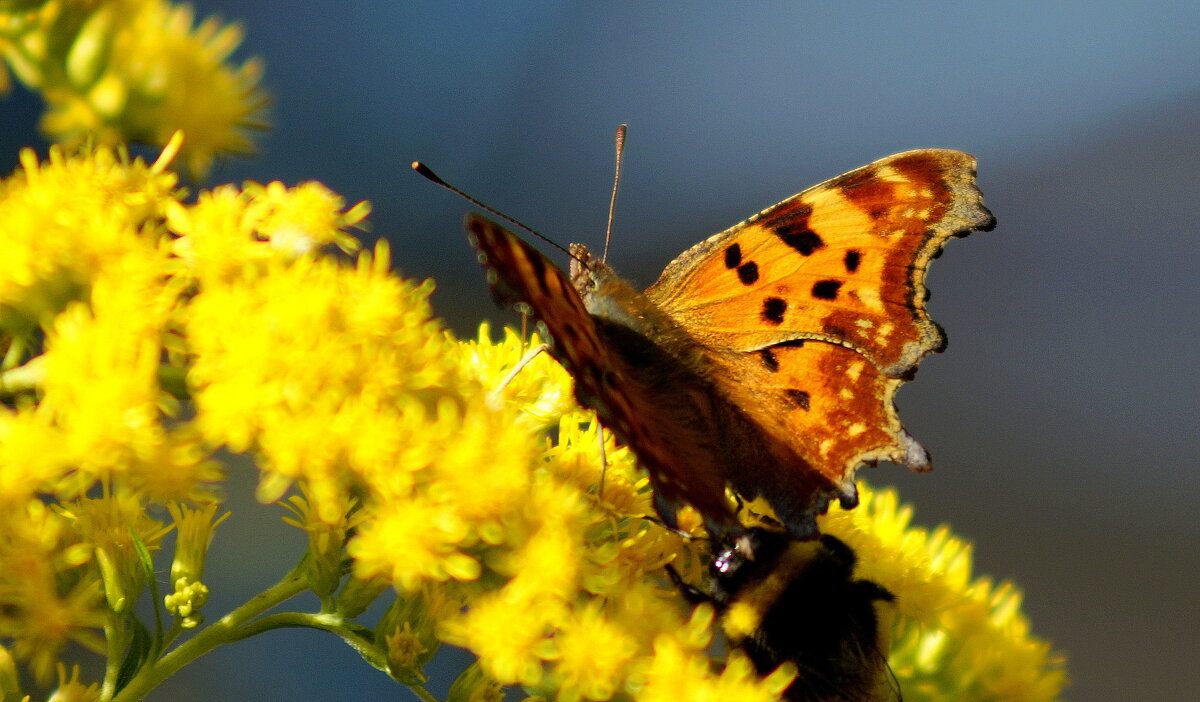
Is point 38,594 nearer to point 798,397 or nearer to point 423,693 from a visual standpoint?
point 423,693

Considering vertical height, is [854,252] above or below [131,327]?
above

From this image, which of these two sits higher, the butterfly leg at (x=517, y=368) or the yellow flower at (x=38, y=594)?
the butterfly leg at (x=517, y=368)

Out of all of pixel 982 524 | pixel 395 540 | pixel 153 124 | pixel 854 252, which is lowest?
pixel 982 524

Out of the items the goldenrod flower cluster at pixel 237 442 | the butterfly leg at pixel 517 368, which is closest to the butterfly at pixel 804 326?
the butterfly leg at pixel 517 368

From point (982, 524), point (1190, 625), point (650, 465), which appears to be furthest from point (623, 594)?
point (1190, 625)

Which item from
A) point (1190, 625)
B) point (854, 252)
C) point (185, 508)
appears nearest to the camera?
point (185, 508)

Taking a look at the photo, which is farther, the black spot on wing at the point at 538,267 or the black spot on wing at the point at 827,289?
the black spot on wing at the point at 827,289

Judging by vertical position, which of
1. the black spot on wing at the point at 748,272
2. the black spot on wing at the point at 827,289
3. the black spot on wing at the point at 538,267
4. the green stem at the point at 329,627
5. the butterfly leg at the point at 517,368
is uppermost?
the black spot on wing at the point at 827,289

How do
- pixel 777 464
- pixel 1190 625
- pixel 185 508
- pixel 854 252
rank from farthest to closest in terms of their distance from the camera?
pixel 1190 625
pixel 854 252
pixel 777 464
pixel 185 508

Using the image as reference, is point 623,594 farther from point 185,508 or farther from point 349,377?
point 185,508

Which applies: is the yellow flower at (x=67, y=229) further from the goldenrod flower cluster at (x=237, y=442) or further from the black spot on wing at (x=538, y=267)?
the black spot on wing at (x=538, y=267)
